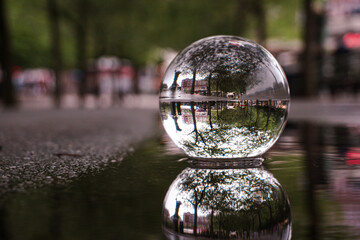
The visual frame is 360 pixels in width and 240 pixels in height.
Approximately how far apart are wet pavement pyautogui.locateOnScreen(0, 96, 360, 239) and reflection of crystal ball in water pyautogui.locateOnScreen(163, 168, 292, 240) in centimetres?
2

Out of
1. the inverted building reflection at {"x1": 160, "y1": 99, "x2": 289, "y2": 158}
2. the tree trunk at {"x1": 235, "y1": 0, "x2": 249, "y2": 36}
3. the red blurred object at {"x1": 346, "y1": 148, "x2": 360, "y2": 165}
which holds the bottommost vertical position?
the red blurred object at {"x1": 346, "y1": 148, "x2": 360, "y2": 165}

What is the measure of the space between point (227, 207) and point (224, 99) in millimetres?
1806

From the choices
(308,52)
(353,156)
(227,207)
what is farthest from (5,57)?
(227,207)

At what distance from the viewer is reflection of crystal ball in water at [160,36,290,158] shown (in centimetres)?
503

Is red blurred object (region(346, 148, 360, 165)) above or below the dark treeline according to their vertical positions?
below

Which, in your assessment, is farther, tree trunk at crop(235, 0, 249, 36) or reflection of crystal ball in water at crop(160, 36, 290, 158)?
tree trunk at crop(235, 0, 249, 36)

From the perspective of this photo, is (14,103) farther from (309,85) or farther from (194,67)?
(194,67)

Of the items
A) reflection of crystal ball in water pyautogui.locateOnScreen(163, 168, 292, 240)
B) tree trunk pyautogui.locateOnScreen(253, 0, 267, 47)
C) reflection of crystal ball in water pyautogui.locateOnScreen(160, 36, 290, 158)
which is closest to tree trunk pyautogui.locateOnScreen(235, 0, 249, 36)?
tree trunk pyautogui.locateOnScreen(253, 0, 267, 47)

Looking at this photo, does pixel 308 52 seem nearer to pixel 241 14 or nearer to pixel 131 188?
pixel 241 14

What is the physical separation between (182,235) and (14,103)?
22350 millimetres

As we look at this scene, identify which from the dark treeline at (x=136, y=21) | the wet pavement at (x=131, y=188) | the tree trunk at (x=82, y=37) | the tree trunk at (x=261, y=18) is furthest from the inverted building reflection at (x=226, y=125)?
the tree trunk at (x=261, y=18)

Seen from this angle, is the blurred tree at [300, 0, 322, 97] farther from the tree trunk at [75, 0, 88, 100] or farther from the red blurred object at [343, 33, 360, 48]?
the tree trunk at [75, 0, 88, 100]

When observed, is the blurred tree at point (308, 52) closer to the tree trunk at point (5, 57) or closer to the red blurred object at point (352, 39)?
the red blurred object at point (352, 39)

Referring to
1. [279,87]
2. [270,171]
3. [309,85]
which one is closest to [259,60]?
[279,87]
